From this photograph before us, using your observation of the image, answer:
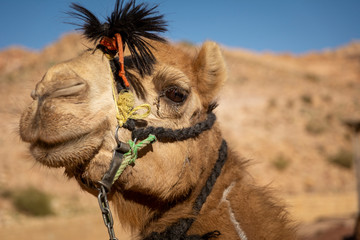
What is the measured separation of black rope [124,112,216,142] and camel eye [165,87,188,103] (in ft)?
0.85

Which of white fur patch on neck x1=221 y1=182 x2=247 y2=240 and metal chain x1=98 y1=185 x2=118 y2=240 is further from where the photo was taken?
white fur patch on neck x1=221 y1=182 x2=247 y2=240

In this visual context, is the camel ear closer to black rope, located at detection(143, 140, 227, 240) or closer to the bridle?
the bridle

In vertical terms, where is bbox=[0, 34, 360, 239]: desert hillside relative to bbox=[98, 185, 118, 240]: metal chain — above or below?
above

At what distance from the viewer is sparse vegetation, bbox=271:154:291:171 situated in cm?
2262

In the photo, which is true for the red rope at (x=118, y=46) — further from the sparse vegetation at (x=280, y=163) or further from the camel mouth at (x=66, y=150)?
the sparse vegetation at (x=280, y=163)

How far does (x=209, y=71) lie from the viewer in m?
3.13

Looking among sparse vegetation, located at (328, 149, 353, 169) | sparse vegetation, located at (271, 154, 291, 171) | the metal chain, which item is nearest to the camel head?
the metal chain

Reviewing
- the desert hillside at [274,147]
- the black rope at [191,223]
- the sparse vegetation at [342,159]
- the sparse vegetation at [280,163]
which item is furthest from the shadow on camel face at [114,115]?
the sparse vegetation at [342,159]

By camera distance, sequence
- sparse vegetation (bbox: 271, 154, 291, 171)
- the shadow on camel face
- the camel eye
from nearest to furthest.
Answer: the shadow on camel face
the camel eye
sparse vegetation (bbox: 271, 154, 291, 171)

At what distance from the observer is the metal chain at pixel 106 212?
2.23 meters

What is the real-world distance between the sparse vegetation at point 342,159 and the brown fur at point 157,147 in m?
23.2

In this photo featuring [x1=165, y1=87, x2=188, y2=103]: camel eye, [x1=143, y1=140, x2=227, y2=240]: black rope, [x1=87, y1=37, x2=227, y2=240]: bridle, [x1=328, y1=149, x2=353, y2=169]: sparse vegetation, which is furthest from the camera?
[x1=328, y1=149, x2=353, y2=169]: sparse vegetation

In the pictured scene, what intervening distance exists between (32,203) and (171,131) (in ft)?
51.8

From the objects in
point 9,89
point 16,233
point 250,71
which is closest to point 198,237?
point 16,233
